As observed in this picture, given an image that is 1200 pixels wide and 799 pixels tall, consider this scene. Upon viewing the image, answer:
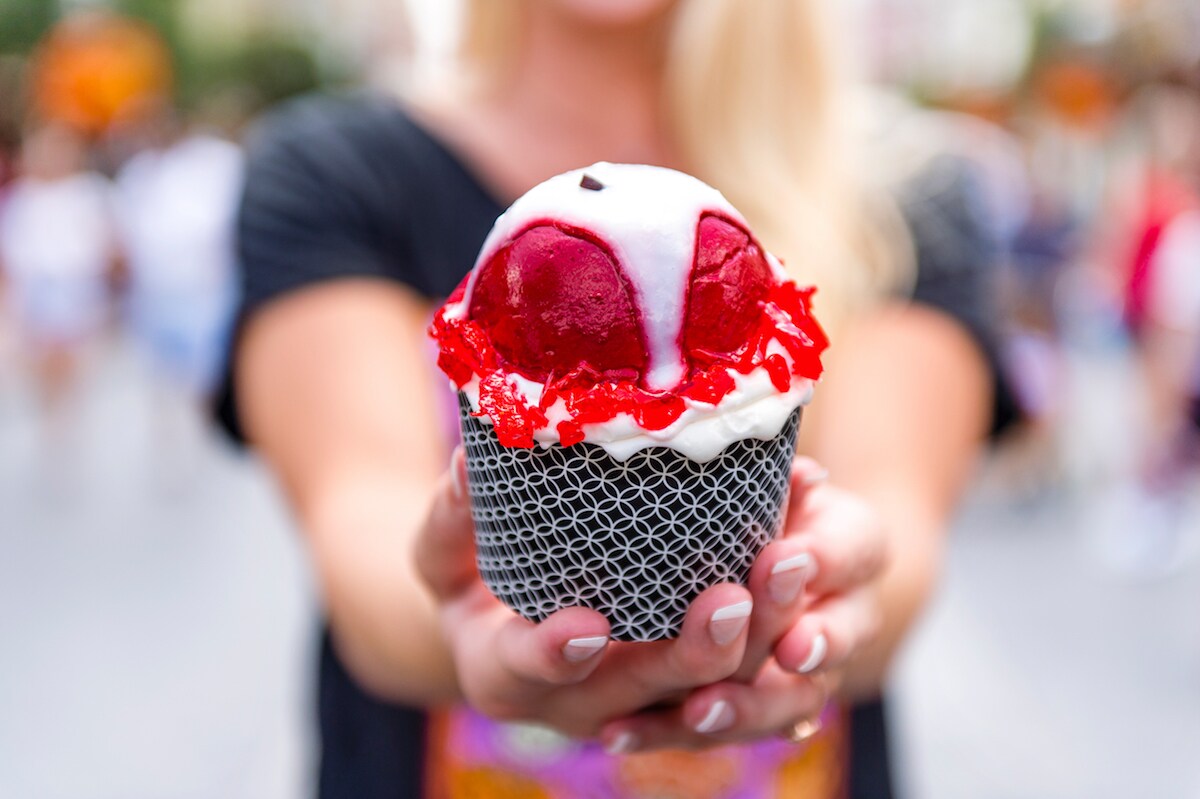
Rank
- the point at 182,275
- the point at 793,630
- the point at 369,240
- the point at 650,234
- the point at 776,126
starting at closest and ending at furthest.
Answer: the point at 650,234, the point at 793,630, the point at 776,126, the point at 369,240, the point at 182,275

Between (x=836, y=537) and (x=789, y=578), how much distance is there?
4.0 inches

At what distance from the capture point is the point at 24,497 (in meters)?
A: 6.36

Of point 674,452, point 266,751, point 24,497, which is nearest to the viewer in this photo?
point 674,452

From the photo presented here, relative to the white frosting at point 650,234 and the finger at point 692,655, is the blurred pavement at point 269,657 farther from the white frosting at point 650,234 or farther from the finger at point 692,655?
the white frosting at point 650,234

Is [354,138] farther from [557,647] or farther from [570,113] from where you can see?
Result: [557,647]

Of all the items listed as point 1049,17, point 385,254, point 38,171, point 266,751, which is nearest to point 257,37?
point 1049,17

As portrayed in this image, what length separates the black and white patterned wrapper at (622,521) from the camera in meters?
1.03

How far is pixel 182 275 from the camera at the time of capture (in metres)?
6.44

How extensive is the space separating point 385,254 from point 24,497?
5.29 m

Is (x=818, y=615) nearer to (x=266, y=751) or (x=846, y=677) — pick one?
(x=846, y=677)

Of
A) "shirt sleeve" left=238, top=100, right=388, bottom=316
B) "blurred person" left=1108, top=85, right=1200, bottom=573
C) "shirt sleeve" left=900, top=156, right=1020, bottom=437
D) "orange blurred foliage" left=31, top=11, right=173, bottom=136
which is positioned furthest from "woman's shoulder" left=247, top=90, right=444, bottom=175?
"orange blurred foliage" left=31, top=11, right=173, bottom=136

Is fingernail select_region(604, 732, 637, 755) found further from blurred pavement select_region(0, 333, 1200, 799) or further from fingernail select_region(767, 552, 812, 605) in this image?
blurred pavement select_region(0, 333, 1200, 799)

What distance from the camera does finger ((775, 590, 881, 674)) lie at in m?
1.08

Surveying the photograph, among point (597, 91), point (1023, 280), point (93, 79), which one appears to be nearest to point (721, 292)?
point (597, 91)
